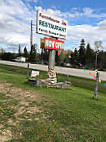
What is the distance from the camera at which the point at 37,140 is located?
2850 millimetres

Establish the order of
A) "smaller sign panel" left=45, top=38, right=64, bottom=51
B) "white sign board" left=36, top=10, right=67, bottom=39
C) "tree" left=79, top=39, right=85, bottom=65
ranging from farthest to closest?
"tree" left=79, top=39, right=85, bottom=65 < "smaller sign panel" left=45, top=38, right=64, bottom=51 < "white sign board" left=36, top=10, right=67, bottom=39

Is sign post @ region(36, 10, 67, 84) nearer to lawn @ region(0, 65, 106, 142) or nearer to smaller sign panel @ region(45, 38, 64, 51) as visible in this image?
smaller sign panel @ region(45, 38, 64, 51)

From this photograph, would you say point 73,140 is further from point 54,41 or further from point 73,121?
point 54,41

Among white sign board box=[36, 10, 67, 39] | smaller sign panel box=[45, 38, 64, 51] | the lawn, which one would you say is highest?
white sign board box=[36, 10, 67, 39]

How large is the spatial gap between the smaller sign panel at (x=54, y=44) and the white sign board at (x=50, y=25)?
395mm

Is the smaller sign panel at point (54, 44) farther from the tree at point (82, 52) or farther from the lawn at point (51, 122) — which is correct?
the tree at point (82, 52)

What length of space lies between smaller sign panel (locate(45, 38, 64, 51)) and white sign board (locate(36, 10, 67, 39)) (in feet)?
1.30

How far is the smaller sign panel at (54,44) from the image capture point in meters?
8.62

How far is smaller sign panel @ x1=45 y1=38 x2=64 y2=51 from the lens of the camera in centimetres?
862

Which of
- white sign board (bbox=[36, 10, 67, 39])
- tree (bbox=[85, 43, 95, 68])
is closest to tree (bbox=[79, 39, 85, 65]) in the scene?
tree (bbox=[85, 43, 95, 68])

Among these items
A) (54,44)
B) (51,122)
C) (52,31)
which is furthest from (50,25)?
(51,122)

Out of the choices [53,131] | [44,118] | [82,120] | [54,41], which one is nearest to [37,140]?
[53,131]

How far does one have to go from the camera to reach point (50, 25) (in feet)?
28.8

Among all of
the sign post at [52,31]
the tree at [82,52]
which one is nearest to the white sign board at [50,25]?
the sign post at [52,31]
